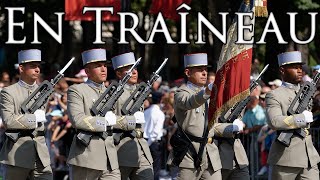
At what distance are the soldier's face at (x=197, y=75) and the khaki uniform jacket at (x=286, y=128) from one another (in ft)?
2.64

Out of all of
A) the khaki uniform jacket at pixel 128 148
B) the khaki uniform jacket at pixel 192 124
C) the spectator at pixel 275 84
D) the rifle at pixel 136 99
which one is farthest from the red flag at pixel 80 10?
the khaki uniform jacket at pixel 192 124

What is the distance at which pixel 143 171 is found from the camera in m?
15.1

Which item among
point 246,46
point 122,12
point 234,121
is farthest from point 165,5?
point 246,46

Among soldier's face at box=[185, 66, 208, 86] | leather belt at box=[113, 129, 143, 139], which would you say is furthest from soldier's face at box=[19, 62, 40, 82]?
soldier's face at box=[185, 66, 208, 86]

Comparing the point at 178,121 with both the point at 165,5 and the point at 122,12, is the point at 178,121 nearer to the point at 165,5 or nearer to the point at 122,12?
the point at 122,12

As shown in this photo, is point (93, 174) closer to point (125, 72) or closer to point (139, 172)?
point (139, 172)

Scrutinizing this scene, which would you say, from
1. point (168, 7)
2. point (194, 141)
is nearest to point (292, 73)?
point (194, 141)

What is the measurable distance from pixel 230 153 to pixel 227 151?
0.05 meters

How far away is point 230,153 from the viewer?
590 inches

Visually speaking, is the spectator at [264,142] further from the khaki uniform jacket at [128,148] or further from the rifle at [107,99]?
the rifle at [107,99]

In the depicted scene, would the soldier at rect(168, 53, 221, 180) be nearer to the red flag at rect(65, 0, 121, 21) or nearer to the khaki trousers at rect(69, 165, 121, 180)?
the khaki trousers at rect(69, 165, 121, 180)

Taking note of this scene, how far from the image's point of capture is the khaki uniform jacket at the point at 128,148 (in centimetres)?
1508

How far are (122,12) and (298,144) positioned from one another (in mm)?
4320

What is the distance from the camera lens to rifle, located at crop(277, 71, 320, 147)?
14086 millimetres
